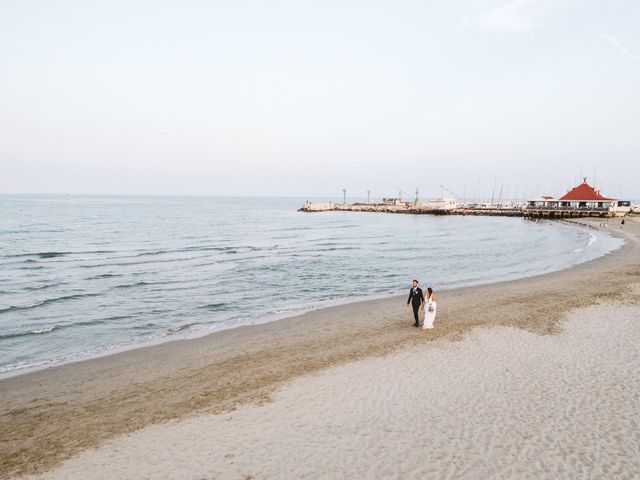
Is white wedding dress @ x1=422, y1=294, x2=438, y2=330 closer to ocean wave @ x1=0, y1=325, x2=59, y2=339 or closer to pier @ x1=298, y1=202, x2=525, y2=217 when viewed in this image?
ocean wave @ x1=0, y1=325, x2=59, y2=339

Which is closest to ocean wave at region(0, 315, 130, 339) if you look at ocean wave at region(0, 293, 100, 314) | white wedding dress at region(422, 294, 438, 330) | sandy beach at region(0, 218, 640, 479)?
ocean wave at region(0, 293, 100, 314)

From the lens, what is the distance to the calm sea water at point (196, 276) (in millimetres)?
16828

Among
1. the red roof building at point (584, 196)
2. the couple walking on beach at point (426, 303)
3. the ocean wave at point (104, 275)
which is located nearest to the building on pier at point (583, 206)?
the red roof building at point (584, 196)

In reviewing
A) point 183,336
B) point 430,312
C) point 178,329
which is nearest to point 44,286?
point 178,329

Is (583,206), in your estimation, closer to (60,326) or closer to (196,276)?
(196,276)

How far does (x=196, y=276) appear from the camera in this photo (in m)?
27.7

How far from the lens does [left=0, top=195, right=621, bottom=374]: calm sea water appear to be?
16.8 metres

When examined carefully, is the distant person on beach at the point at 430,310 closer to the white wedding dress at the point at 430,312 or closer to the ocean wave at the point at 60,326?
the white wedding dress at the point at 430,312

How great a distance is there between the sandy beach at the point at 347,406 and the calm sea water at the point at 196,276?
3061 mm

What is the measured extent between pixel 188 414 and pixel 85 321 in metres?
11.0

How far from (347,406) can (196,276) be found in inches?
800

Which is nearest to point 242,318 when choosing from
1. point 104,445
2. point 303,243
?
point 104,445

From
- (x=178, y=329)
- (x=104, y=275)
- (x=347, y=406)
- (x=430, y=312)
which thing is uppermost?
(x=430, y=312)

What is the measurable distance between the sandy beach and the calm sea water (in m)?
3.06
